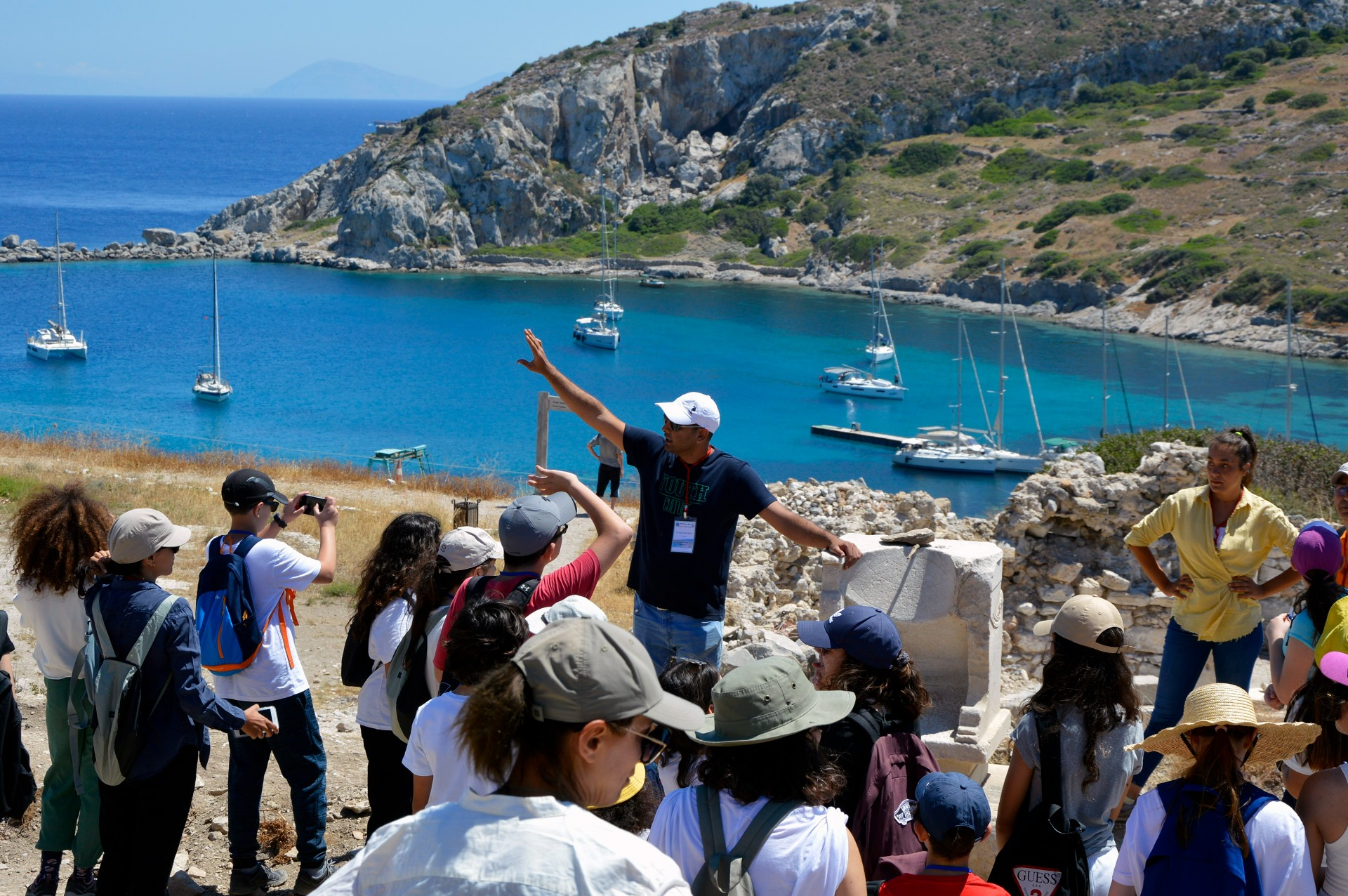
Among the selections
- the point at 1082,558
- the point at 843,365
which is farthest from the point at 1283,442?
the point at 843,365

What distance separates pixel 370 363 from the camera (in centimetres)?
6266

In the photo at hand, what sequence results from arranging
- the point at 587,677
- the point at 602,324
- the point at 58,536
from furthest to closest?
the point at 602,324, the point at 58,536, the point at 587,677

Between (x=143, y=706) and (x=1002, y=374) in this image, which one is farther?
(x=1002, y=374)

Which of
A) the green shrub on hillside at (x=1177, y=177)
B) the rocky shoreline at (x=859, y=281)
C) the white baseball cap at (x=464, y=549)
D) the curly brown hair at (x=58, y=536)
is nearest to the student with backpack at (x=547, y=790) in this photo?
the white baseball cap at (x=464, y=549)

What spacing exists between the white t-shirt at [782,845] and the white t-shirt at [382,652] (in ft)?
6.12

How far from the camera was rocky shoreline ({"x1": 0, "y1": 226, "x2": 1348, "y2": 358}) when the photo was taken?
205 feet

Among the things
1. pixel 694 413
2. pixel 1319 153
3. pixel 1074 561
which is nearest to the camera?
pixel 694 413

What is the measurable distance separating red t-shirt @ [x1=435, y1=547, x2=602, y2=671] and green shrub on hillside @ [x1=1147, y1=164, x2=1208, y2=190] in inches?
3279

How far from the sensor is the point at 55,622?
14.1 feet

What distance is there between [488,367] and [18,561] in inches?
2392

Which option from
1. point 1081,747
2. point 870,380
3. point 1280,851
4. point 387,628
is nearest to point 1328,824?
point 1280,851

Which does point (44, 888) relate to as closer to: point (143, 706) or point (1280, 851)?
point (143, 706)

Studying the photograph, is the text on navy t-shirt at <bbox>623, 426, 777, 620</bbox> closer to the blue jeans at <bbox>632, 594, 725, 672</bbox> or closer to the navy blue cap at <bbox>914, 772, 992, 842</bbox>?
the blue jeans at <bbox>632, 594, 725, 672</bbox>

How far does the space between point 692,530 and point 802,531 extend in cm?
48
